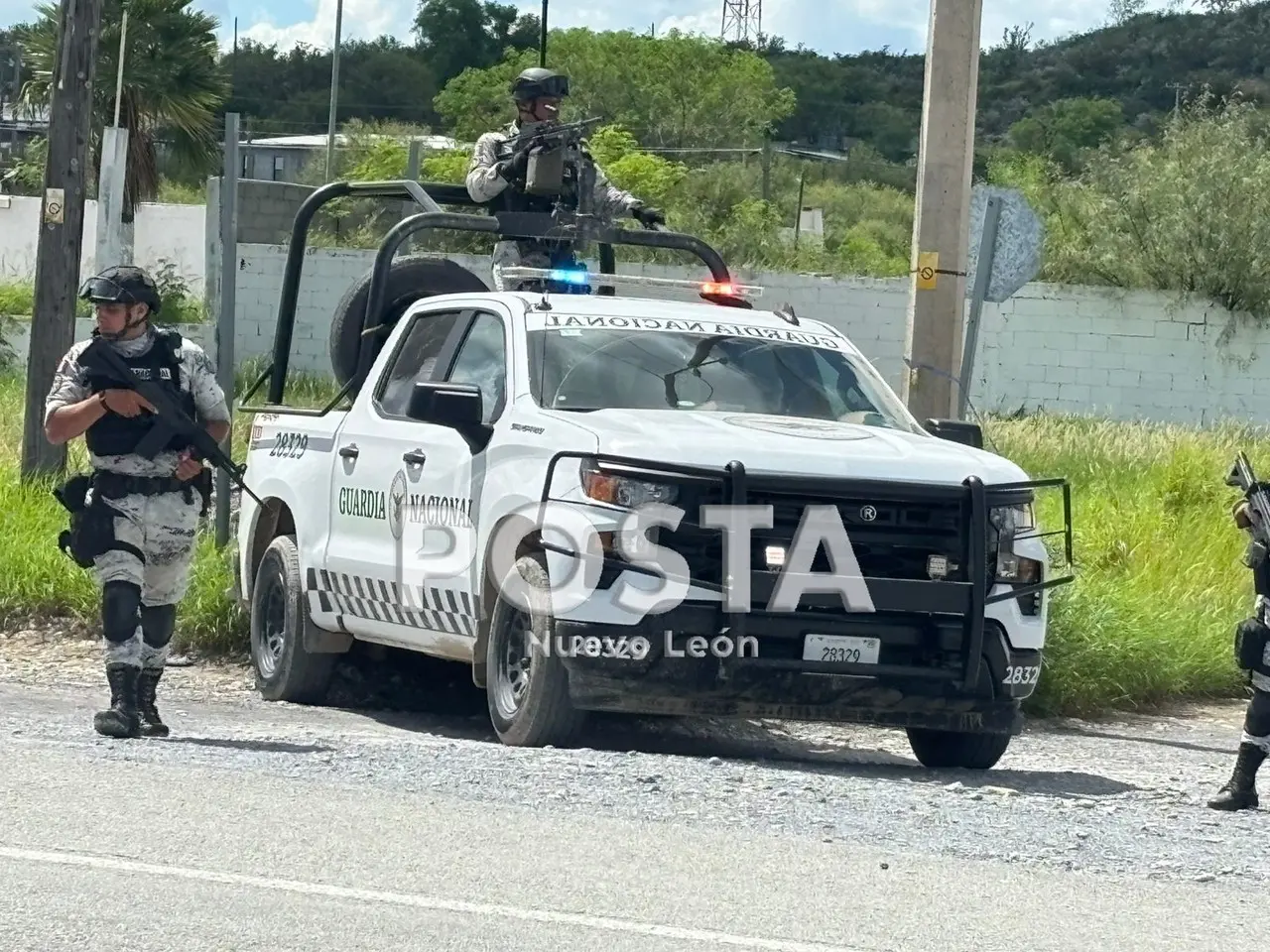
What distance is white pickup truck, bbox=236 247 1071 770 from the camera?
24.5 ft

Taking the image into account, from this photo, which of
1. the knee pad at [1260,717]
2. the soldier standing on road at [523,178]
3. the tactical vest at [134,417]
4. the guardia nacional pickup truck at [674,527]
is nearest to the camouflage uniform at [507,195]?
the soldier standing on road at [523,178]

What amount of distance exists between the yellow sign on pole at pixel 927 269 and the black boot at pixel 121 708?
4.57 m

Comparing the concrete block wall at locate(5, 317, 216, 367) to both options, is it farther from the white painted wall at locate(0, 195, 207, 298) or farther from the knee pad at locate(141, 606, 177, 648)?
the knee pad at locate(141, 606, 177, 648)

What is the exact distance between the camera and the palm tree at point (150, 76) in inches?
1324

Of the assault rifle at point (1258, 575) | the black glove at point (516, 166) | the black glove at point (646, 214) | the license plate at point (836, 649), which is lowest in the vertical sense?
the license plate at point (836, 649)

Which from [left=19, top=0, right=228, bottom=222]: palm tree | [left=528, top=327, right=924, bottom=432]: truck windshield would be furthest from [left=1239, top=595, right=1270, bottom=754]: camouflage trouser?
[left=19, top=0, right=228, bottom=222]: palm tree

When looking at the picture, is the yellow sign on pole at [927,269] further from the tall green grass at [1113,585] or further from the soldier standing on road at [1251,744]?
the soldier standing on road at [1251,744]

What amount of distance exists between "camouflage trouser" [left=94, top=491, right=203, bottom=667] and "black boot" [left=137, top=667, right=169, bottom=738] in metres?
0.04

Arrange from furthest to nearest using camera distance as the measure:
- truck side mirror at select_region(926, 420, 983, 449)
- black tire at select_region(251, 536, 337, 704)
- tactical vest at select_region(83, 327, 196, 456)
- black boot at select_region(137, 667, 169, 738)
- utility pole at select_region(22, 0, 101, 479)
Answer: utility pole at select_region(22, 0, 101, 479)
black tire at select_region(251, 536, 337, 704)
truck side mirror at select_region(926, 420, 983, 449)
black boot at select_region(137, 667, 169, 738)
tactical vest at select_region(83, 327, 196, 456)

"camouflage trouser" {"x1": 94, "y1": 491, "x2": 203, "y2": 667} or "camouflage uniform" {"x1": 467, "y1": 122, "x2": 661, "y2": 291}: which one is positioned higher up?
"camouflage uniform" {"x1": 467, "y1": 122, "x2": 661, "y2": 291}

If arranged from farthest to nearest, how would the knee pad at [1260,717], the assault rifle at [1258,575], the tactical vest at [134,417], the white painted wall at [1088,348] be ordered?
the white painted wall at [1088,348]
the tactical vest at [134,417]
the knee pad at [1260,717]
the assault rifle at [1258,575]

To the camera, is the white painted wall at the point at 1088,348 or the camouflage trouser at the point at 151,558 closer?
the camouflage trouser at the point at 151,558

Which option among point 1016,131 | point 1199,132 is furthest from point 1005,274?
point 1016,131

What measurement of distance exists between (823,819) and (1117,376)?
22044 millimetres
